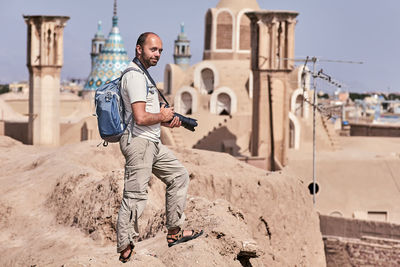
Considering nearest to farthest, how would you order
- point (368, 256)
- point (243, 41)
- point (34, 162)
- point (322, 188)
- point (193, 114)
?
point (34, 162) < point (368, 256) < point (322, 188) < point (193, 114) < point (243, 41)

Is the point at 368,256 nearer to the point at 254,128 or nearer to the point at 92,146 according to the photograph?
the point at 92,146

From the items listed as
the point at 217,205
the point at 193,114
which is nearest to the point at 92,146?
the point at 217,205

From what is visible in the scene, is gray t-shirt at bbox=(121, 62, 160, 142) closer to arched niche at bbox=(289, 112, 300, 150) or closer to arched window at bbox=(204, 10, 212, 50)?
arched niche at bbox=(289, 112, 300, 150)

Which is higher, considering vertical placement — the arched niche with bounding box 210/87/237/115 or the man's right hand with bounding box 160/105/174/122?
the man's right hand with bounding box 160/105/174/122

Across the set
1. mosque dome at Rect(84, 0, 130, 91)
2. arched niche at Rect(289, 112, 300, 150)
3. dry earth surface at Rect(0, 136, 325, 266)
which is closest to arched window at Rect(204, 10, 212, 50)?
arched niche at Rect(289, 112, 300, 150)

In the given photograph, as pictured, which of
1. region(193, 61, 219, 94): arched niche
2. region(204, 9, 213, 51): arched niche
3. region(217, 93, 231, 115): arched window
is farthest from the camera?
region(204, 9, 213, 51): arched niche

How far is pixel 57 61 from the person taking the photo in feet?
67.1

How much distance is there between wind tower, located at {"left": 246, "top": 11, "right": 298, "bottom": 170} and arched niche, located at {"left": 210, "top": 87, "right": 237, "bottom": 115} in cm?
562

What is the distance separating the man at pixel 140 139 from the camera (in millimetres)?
4512

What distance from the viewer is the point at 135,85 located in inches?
177

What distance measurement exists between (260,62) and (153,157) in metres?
15.2

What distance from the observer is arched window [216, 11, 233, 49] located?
27.5m

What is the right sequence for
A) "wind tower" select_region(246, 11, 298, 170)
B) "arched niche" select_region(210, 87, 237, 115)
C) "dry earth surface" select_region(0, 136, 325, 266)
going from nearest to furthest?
"dry earth surface" select_region(0, 136, 325, 266)
"wind tower" select_region(246, 11, 298, 170)
"arched niche" select_region(210, 87, 237, 115)

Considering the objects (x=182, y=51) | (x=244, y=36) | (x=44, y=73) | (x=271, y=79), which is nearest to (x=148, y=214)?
(x=271, y=79)
